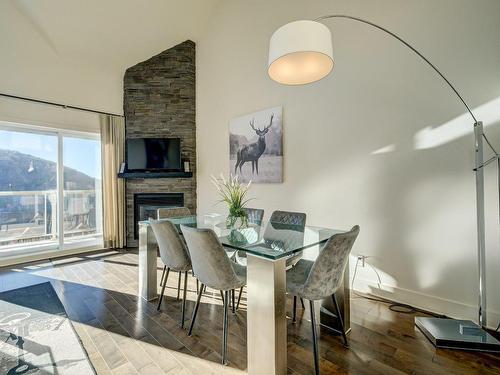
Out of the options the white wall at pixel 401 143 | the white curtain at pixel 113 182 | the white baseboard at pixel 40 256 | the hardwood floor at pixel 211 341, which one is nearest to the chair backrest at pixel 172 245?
the hardwood floor at pixel 211 341

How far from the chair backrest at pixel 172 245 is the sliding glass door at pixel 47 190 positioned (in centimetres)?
329

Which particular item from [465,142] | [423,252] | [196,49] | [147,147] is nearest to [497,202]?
[465,142]

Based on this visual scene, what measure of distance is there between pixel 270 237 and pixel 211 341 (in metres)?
0.93

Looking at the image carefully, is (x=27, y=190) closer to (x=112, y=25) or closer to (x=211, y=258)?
(x=112, y=25)

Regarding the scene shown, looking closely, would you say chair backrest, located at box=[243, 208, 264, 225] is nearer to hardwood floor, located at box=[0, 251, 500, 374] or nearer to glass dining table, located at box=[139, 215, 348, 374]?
hardwood floor, located at box=[0, 251, 500, 374]

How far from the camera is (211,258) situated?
5.93 feet

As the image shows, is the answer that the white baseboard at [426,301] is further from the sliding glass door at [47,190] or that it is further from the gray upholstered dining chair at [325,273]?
the sliding glass door at [47,190]

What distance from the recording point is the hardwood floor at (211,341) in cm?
174

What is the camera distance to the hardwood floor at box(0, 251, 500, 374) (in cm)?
A: 174

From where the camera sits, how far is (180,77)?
17.1ft

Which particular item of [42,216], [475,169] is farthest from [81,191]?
[475,169]

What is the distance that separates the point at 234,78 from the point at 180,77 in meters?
1.37

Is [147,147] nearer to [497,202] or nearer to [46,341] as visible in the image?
[46,341]

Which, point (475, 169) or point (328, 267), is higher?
point (475, 169)
